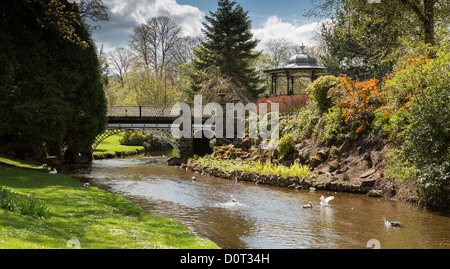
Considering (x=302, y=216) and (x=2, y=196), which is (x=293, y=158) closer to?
(x=302, y=216)

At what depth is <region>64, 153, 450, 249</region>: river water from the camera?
833 centimetres

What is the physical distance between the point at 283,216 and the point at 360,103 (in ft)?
27.1

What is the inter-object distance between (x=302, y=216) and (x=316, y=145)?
26.1ft

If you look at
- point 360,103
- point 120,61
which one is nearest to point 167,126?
point 360,103

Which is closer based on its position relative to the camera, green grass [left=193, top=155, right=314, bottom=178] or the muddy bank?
the muddy bank

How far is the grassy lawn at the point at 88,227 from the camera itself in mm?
6342

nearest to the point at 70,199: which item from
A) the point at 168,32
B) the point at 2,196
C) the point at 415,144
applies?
the point at 2,196

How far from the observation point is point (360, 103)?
54.3ft

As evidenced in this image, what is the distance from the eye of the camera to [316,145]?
18.1 metres

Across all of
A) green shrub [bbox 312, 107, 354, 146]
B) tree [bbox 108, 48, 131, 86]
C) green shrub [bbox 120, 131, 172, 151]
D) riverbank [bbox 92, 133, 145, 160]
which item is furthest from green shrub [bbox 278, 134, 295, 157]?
tree [bbox 108, 48, 131, 86]

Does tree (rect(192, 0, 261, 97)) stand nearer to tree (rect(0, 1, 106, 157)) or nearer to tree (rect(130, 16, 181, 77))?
tree (rect(130, 16, 181, 77))

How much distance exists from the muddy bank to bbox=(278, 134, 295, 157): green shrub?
0.24 m

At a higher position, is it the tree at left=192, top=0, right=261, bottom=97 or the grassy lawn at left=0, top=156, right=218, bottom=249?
the tree at left=192, top=0, right=261, bottom=97
